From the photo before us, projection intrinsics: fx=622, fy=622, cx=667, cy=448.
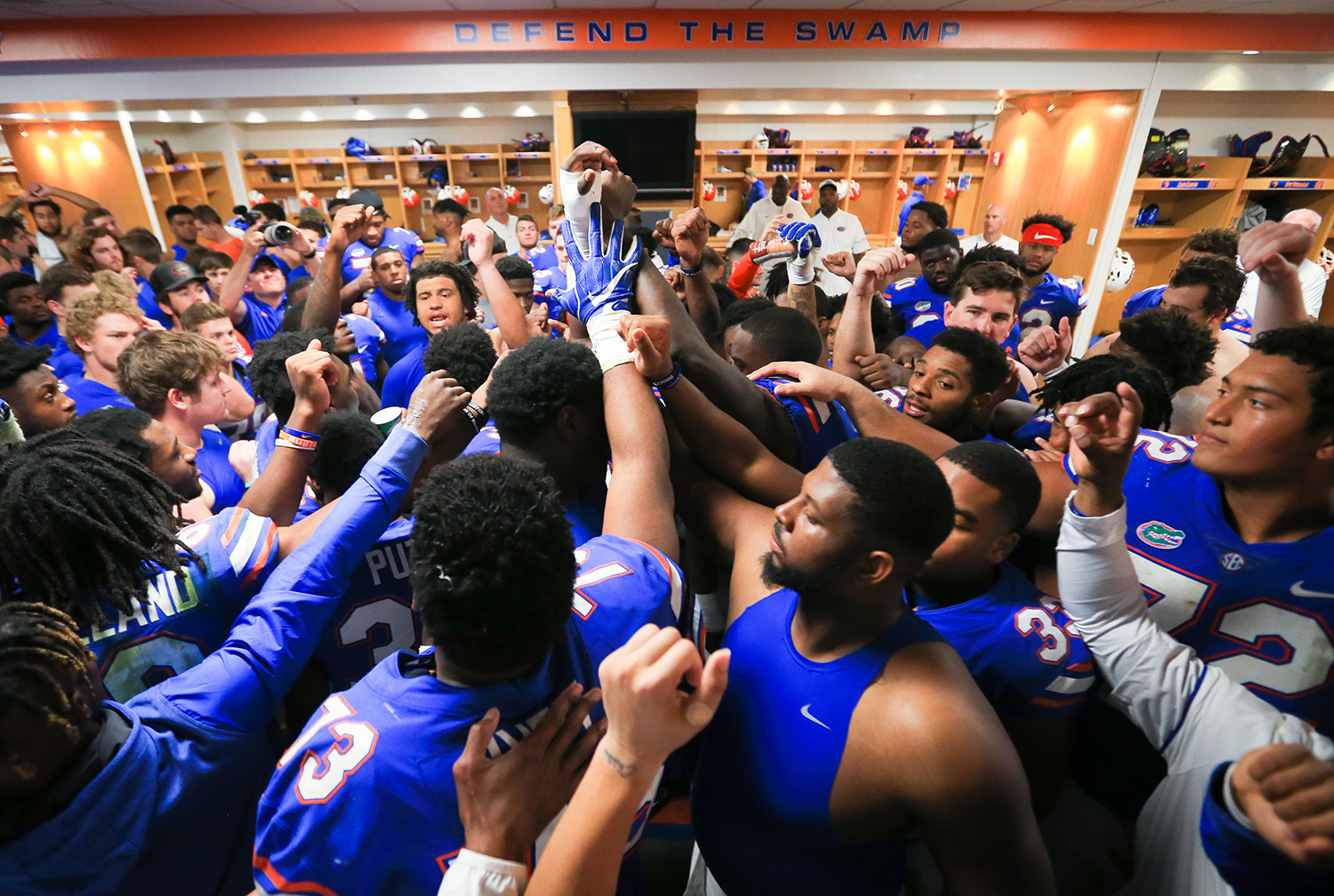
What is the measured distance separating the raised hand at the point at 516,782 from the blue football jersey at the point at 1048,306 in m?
3.84

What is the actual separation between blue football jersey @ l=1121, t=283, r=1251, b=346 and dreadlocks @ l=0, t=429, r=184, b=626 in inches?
146

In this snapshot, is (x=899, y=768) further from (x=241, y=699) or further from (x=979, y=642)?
(x=241, y=699)

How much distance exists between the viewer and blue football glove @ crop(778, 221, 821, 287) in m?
2.87

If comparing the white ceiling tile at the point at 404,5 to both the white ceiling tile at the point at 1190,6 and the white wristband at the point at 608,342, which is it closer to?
the white wristband at the point at 608,342

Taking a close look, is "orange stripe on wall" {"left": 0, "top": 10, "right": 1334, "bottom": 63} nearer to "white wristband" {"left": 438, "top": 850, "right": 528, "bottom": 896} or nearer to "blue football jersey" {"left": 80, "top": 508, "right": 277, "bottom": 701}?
"blue football jersey" {"left": 80, "top": 508, "right": 277, "bottom": 701}

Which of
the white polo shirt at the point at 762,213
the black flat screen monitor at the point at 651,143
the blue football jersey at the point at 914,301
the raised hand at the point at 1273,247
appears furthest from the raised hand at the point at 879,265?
the black flat screen monitor at the point at 651,143

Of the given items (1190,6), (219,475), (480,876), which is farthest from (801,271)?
(1190,6)

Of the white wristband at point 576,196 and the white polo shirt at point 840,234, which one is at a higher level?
the white wristband at point 576,196

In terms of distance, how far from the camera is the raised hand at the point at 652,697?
2.31ft

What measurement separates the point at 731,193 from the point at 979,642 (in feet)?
29.4

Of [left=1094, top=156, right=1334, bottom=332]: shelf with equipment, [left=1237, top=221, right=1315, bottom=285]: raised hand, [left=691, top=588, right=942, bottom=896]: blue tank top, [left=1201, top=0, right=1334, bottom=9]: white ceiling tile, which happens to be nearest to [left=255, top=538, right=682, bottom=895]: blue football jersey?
[left=691, top=588, right=942, bottom=896]: blue tank top

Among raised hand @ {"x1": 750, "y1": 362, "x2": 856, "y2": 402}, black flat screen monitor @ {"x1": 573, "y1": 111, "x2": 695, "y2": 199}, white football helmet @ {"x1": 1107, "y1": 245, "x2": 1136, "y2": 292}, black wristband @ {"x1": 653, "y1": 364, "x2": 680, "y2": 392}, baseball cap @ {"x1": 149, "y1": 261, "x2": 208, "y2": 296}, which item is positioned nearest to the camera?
black wristband @ {"x1": 653, "y1": 364, "x2": 680, "y2": 392}

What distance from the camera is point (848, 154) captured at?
9.08 metres

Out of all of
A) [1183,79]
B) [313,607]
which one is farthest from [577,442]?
[1183,79]
